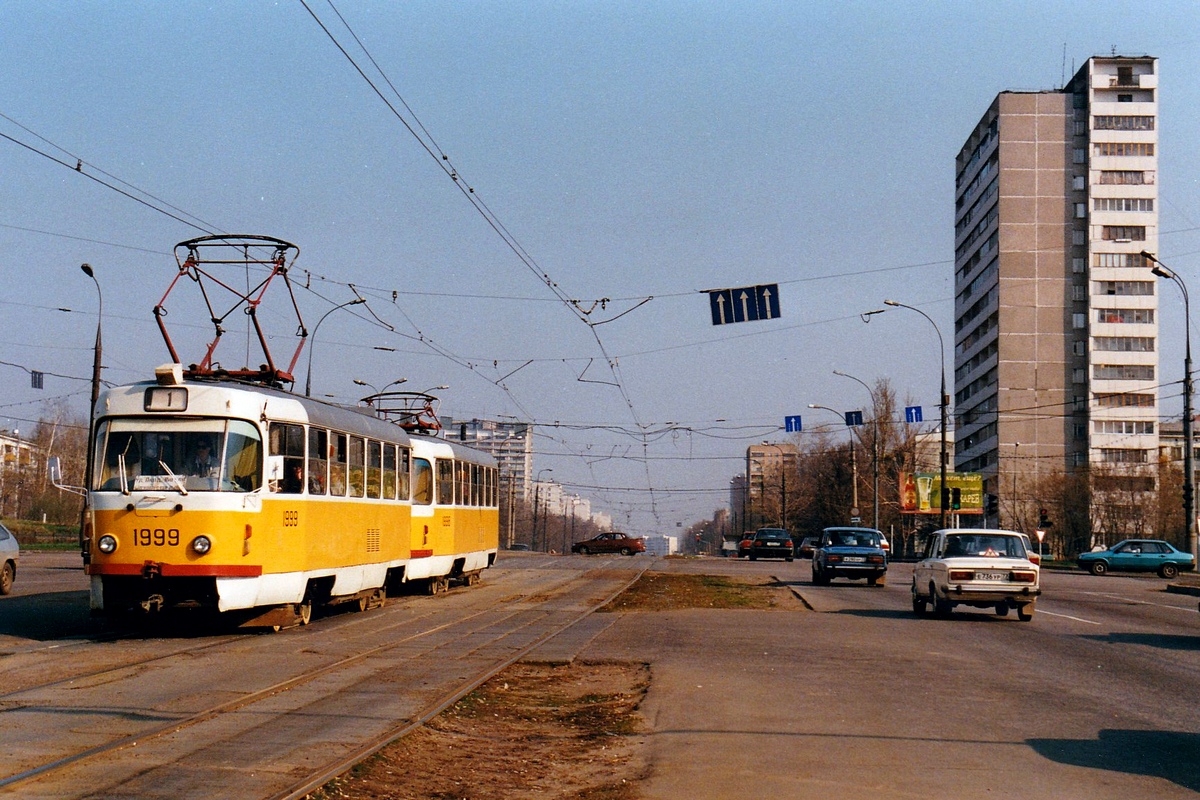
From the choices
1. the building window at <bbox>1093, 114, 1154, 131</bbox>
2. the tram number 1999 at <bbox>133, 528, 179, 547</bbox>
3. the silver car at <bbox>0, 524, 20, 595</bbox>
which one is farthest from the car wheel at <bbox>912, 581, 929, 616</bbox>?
the building window at <bbox>1093, 114, 1154, 131</bbox>

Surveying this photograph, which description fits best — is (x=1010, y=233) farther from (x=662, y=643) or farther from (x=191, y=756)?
(x=191, y=756)

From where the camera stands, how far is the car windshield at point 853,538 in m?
33.3

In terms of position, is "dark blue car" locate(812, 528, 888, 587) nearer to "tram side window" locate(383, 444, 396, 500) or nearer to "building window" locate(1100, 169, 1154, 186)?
"tram side window" locate(383, 444, 396, 500)

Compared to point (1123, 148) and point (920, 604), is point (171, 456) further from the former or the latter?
point (1123, 148)

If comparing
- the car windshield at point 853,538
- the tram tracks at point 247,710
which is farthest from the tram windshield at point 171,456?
the car windshield at point 853,538

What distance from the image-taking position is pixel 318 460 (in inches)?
677

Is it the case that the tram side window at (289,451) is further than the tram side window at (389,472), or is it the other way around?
the tram side window at (389,472)

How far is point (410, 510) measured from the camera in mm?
23234

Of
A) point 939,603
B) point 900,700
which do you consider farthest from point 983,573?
point 900,700

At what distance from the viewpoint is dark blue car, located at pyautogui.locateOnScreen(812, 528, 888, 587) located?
32.6 metres

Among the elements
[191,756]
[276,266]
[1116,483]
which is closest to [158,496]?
[276,266]

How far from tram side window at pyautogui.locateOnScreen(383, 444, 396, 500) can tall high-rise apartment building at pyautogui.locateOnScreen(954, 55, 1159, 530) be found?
249 ft

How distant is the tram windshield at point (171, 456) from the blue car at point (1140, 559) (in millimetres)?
42008

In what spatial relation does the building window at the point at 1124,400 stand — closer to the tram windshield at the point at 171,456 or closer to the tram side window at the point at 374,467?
the tram side window at the point at 374,467
